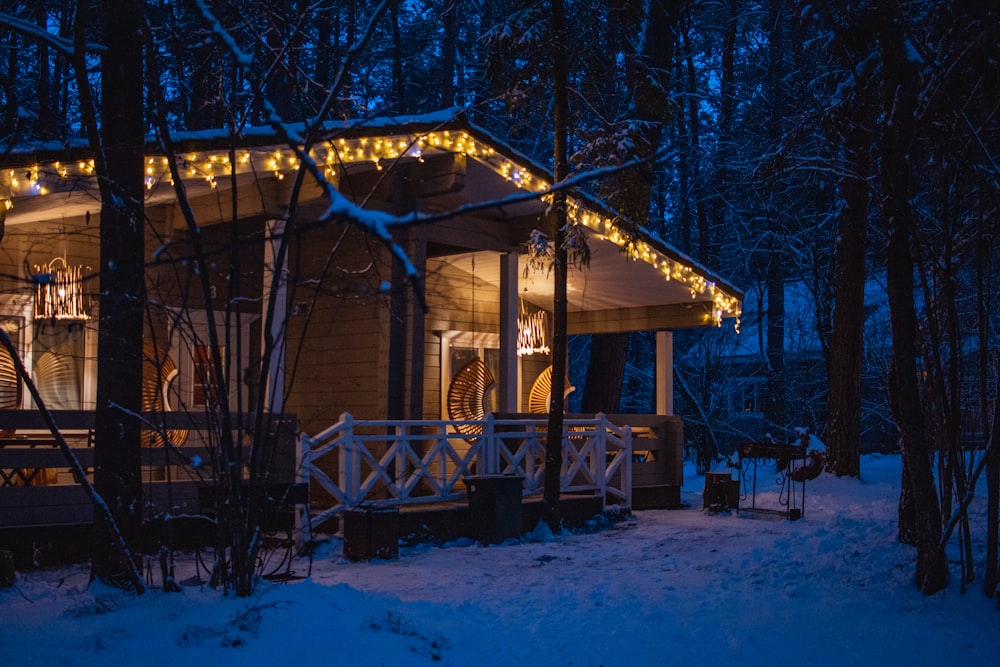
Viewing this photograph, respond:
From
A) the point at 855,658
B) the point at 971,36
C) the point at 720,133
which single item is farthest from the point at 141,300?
the point at 720,133

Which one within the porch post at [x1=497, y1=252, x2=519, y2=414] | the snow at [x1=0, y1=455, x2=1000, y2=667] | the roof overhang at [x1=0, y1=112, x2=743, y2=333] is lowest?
the snow at [x1=0, y1=455, x2=1000, y2=667]

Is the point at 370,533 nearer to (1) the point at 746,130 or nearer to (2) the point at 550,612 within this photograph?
(2) the point at 550,612

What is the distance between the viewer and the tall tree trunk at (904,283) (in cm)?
716

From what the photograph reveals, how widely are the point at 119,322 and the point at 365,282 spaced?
17.7ft

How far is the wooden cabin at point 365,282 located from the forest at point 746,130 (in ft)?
2.44

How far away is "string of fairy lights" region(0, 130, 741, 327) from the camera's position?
9359 mm

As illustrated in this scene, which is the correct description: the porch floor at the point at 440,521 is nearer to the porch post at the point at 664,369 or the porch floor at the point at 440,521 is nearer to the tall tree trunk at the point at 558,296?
the tall tree trunk at the point at 558,296

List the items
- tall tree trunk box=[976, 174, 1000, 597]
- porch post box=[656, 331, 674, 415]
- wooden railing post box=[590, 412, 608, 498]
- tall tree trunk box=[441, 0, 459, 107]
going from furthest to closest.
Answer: tall tree trunk box=[441, 0, 459, 107] → porch post box=[656, 331, 674, 415] → wooden railing post box=[590, 412, 608, 498] → tall tree trunk box=[976, 174, 1000, 597]

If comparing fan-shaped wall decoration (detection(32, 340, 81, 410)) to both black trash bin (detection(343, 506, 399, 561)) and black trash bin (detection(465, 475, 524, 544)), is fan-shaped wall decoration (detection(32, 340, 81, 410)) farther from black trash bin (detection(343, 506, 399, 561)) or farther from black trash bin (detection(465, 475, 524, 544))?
black trash bin (detection(465, 475, 524, 544))

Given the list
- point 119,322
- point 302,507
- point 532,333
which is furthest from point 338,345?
point 119,322

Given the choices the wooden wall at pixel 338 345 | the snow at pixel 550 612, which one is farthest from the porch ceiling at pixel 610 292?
the snow at pixel 550 612

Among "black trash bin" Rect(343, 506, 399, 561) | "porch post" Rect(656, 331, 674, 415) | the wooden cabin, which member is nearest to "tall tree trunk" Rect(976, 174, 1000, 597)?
the wooden cabin

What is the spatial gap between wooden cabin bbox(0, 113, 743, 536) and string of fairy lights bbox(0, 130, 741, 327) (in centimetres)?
3

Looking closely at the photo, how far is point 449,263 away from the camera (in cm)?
1446
